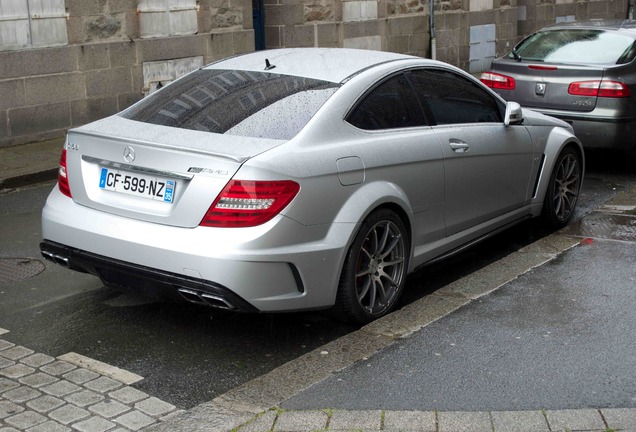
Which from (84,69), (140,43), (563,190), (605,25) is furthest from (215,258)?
(140,43)

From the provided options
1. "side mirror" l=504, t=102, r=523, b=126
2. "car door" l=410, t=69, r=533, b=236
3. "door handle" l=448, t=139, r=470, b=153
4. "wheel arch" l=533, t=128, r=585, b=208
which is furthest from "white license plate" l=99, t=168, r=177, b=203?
"wheel arch" l=533, t=128, r=585, b=208

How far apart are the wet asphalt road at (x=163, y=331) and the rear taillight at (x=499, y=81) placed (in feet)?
13.8

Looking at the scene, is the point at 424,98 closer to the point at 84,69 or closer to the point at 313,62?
the point at 313,62

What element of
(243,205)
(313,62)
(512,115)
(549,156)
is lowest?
(549,156)

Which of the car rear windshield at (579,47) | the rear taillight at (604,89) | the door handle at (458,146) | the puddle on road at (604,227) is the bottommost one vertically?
the puddle on road at (604,227)

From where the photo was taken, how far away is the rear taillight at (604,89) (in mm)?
10656

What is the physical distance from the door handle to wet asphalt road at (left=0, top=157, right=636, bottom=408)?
93 centimetres

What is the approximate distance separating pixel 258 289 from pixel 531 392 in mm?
1449

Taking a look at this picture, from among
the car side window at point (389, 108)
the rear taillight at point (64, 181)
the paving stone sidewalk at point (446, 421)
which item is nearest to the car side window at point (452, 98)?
the car side window at point (389, 108)

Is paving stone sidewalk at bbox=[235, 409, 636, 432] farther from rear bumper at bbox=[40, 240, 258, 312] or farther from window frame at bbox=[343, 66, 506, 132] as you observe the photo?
window frame at bbox=[343, 66, 506, 132]

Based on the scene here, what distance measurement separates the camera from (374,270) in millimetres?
6047

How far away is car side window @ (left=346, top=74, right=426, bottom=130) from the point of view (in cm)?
615

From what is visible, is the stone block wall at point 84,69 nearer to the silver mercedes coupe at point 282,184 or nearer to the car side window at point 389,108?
the silver mercedes coupe at point 282,184

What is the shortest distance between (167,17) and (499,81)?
509cm
